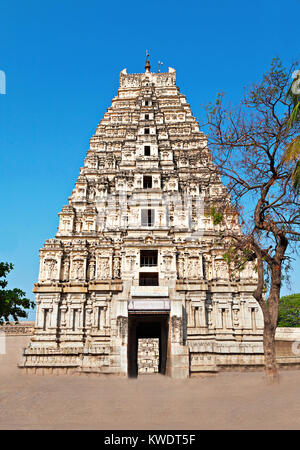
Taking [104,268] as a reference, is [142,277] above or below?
below

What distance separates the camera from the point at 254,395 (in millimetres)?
12594

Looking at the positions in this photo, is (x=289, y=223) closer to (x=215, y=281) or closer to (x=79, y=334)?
(x=215, y=281)

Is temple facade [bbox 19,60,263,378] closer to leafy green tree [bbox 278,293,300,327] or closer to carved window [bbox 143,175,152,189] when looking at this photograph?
carved window [bbox 143,175,152,189]

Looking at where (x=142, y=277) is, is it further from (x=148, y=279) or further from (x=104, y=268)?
(x=104, y=268)

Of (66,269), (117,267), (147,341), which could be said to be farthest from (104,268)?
(147,341)

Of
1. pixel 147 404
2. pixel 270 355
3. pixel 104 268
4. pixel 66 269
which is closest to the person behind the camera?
pixel 147 404

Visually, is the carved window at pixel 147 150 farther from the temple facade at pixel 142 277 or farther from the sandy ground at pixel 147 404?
the sandy ground at pixel 147 404

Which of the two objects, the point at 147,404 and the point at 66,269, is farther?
the point at 66,269

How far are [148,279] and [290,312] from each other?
109ft

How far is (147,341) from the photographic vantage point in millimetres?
41469

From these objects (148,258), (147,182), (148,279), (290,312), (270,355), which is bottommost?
(270,355)

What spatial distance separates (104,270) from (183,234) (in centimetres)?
746

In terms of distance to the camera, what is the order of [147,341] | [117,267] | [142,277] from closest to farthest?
[142,277], [117,267], [147,341]
